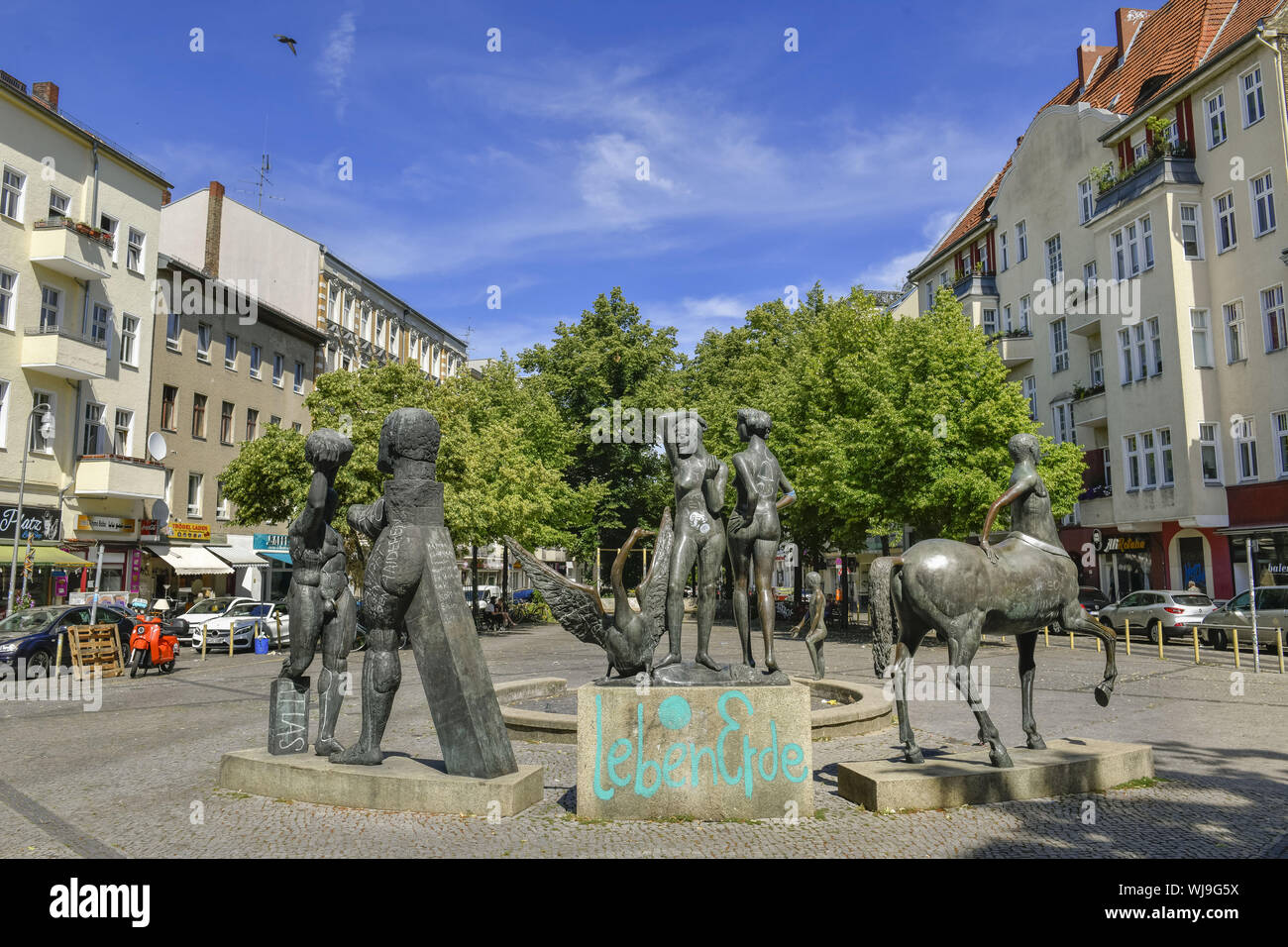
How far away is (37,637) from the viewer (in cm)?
1766

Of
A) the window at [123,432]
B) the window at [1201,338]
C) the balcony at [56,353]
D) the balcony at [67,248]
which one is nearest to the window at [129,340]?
the window at [123,432]

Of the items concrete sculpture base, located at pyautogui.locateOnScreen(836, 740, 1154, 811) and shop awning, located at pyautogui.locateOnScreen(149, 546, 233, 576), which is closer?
concrete sculpture base, located at pyautogui.locateOnScreen(836, 740, 1154, 811)

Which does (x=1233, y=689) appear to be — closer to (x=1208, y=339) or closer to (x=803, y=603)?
(x=1208, y=339)

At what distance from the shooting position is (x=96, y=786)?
757 centimetres

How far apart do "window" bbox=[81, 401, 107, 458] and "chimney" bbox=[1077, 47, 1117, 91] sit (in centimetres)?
4312

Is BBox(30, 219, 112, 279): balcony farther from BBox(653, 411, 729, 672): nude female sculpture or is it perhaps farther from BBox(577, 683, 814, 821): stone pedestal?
BBox(577, 683, 814, 821): stone pedestal

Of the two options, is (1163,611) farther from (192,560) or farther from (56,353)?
(56,353)

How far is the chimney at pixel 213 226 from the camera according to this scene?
41969 millimetres

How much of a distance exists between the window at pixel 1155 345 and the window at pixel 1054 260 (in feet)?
25.1

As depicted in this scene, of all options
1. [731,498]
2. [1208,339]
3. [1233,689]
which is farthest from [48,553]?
[1208,339]

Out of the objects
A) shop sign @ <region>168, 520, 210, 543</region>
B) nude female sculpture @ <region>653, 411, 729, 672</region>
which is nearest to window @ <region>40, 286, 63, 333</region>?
shop sign @ <region>168, 520, 210, 543</region>

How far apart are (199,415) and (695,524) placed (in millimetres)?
33886

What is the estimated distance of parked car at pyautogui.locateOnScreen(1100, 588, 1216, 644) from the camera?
25469mm
